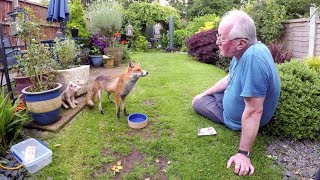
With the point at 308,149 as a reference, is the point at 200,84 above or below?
above

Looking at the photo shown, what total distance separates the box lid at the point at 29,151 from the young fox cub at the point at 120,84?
3.72ft

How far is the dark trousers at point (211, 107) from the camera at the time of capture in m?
3.24

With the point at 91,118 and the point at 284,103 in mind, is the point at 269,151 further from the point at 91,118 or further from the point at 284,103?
the point at 91,118

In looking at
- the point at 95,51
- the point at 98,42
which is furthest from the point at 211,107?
the point at 98,42

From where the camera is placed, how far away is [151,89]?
4.99m

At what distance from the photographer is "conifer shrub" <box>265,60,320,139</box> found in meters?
2.87

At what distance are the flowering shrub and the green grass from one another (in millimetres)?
5024

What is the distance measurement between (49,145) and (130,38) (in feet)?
A: 34.9

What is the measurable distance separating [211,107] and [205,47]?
581 centimetres

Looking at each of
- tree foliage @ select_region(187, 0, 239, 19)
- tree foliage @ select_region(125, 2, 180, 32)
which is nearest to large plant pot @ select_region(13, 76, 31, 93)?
tree foliage @ select_region(125, 2, 180, 32)

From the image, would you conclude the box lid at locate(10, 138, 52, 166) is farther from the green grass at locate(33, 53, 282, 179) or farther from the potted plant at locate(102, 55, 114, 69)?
the potted plant at locate(102, 55, 114, 69)

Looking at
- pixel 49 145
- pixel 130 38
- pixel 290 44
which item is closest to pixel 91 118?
pixel 49 145

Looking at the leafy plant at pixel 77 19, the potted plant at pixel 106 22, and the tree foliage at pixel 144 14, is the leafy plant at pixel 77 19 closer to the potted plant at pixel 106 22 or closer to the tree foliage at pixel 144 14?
the potted plant at pixel 106 22

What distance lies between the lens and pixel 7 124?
9.10ft
